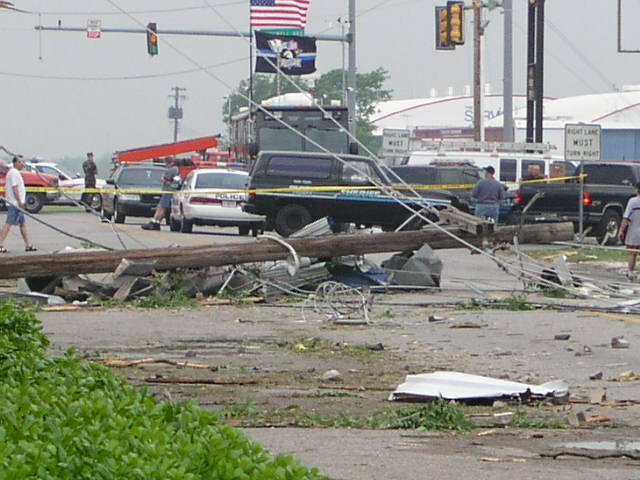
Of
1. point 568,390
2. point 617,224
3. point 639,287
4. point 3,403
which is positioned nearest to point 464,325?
point 639,287

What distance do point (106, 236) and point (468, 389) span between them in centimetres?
2367

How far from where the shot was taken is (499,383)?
1210 cm

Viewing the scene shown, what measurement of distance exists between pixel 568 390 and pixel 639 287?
334 inches

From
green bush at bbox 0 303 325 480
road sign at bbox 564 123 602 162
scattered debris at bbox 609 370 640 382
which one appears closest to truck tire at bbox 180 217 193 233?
road sign at bbox 564 123 602 162

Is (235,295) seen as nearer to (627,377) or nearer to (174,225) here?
(627,377)

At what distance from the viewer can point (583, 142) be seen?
34312 millimetres

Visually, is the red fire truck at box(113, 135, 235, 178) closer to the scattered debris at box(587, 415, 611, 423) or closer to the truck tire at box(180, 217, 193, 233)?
the truck tire at box(180, 217, 193, 233)

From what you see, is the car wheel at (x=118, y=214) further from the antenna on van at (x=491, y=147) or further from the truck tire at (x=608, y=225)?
the truck tire at (x=608, y=225)

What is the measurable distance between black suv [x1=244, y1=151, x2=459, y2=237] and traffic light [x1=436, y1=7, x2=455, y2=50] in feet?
26.8

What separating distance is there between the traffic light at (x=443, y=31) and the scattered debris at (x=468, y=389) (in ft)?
99.4

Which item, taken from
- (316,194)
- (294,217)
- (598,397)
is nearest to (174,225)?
(294,217)

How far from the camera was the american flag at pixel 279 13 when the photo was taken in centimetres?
3694

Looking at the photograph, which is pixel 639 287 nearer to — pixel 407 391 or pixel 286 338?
pixel 286 338

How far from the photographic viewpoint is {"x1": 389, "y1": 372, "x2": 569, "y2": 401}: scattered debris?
11.7 m
